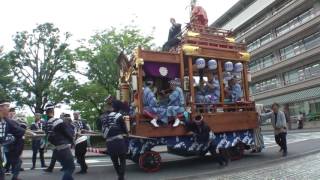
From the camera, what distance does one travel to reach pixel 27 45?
43.0 m

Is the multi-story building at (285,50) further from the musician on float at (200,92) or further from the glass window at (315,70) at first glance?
the musician on float at (200,92)

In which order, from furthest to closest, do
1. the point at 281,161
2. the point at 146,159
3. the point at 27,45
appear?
the point at 27,45
the point at 281,161
the point at 146,159

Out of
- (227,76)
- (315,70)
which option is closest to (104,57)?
(227,76)

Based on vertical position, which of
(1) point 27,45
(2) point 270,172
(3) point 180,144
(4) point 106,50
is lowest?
(2) point 270,172

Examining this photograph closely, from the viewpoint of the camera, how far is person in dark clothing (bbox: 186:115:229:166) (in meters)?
11.6

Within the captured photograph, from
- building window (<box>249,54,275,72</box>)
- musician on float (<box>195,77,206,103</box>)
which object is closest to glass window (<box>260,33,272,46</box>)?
building window (<box>249,54,275,72</box>)

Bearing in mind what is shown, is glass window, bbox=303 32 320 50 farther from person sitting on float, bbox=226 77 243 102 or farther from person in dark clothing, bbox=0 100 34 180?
person in dark clothing, bbox=0 100 34 180

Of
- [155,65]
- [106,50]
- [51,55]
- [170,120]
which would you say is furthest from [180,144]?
[51,55]

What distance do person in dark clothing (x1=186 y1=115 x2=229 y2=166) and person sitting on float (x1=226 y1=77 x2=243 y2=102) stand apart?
85.2 inches

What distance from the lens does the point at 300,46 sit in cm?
4638

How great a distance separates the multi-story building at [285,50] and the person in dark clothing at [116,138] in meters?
37.6

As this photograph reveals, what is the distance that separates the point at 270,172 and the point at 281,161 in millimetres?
2403

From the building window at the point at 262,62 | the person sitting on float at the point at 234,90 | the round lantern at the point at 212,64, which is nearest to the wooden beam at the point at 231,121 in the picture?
the person sitting on float at the point at 234,90

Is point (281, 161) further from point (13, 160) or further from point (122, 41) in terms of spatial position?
point (122, 41)
